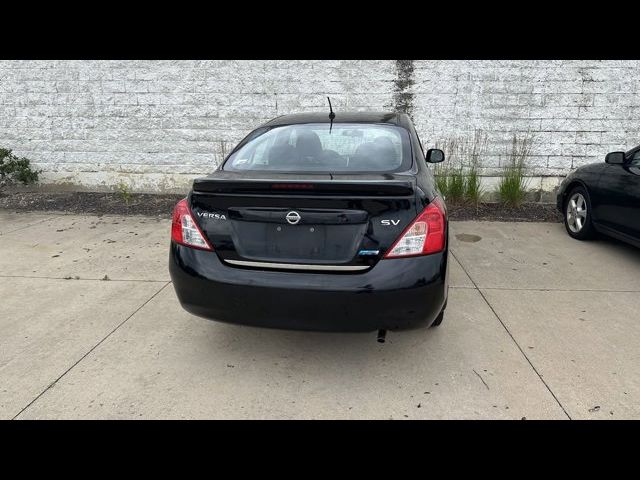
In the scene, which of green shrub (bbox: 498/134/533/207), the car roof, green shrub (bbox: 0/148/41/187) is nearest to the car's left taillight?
the car roof

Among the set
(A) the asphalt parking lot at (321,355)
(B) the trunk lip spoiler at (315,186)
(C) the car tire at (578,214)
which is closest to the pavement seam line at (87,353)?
(A) the asphalt parking lot at (321,355)

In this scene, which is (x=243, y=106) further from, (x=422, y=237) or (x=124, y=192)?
(x=422, y=237)

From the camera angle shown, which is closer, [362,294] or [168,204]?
[362,294]

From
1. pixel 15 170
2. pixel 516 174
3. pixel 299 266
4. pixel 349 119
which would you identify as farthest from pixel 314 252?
pixel 15 170

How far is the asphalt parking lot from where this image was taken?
97.2 inches

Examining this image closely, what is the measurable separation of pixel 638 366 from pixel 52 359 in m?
3.84

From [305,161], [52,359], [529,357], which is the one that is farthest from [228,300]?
[529,357]

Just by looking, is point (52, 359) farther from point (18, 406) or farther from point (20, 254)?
point (20, 254)

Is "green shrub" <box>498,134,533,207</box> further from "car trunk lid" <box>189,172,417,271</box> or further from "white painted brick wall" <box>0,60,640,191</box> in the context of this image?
"car trunk lid" <box>189,172,417,271</box>

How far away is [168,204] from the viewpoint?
7.44 meters

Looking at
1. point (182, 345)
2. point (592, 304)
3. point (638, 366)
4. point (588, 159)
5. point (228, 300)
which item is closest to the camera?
point (228, 300)

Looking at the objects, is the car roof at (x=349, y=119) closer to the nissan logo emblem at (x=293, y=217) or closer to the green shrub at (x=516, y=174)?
the nissan logo emblem at (x=293, y=217)

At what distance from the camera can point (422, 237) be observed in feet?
7.91

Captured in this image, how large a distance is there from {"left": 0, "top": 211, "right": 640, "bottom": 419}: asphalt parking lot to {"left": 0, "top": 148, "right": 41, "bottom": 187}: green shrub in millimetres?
3947
